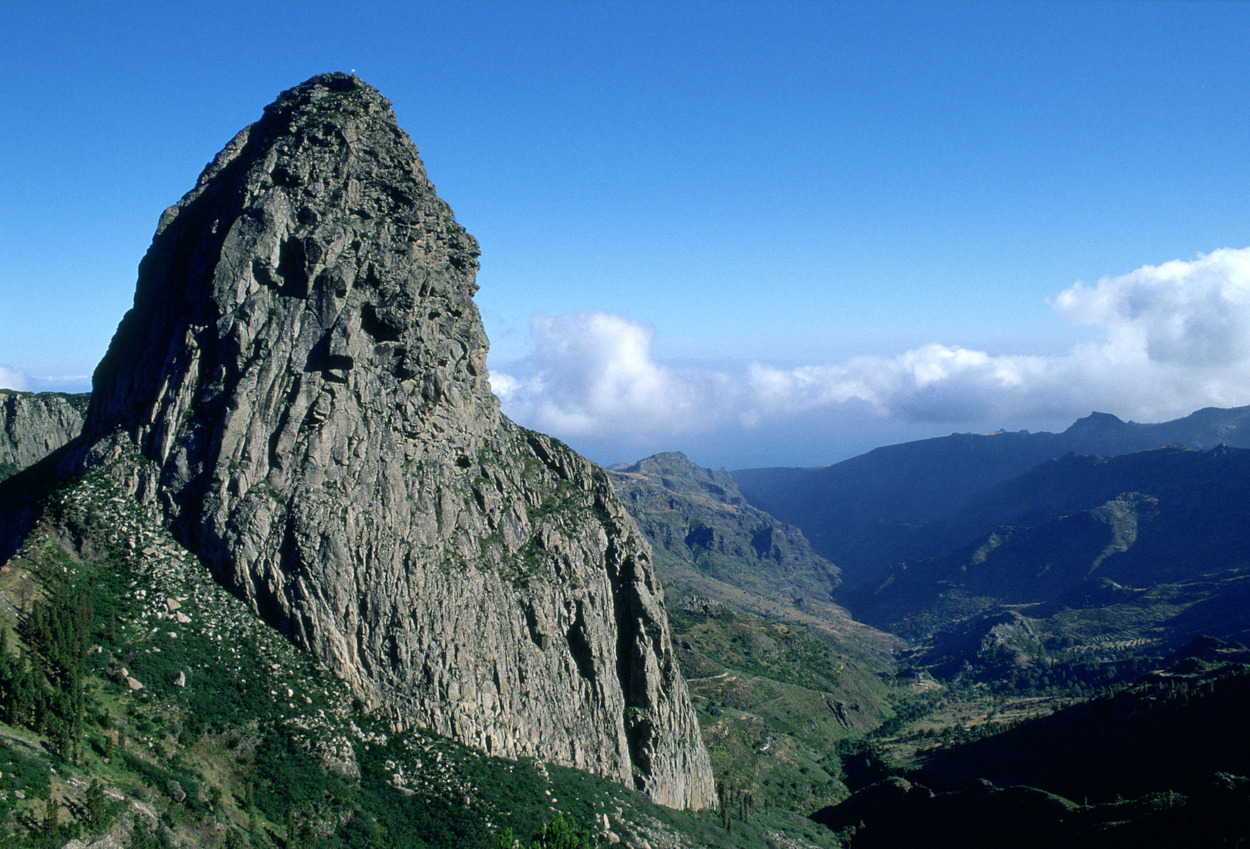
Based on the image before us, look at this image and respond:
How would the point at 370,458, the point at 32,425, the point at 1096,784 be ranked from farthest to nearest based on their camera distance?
the point at 32,425, the point at 1096,784, the point at 370,458

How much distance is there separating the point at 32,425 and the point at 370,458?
114 m

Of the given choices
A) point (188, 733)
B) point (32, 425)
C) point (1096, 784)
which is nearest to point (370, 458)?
point (188, 733)

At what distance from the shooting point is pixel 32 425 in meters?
147

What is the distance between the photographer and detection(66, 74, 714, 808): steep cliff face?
74.9m

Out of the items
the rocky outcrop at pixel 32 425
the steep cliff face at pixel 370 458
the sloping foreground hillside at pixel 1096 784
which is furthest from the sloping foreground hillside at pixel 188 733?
the rocky outcrop at pixel 32 425

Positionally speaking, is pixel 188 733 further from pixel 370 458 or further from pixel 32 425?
pixel 32 425

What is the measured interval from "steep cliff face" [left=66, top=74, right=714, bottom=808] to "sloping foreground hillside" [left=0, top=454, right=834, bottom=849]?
372 centimetres

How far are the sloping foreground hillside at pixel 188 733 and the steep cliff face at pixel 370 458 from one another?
3722 millimetres

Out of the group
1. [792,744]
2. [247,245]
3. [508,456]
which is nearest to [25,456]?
[247,245]

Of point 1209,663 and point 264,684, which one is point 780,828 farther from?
point 1209,663

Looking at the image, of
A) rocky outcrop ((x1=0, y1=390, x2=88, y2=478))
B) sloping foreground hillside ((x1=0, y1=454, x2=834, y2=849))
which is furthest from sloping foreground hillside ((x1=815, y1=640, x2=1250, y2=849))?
rocky outcrop ((x1=0, y1=390, x2=88, y2=478))

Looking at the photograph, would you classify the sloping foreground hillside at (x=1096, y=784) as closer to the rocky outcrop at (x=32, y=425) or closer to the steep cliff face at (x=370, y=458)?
the steep cliff face at (x=370, y=458)

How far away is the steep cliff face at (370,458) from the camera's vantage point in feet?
246

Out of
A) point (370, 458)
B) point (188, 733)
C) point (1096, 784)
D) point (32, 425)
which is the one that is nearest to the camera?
point (188, 733)
